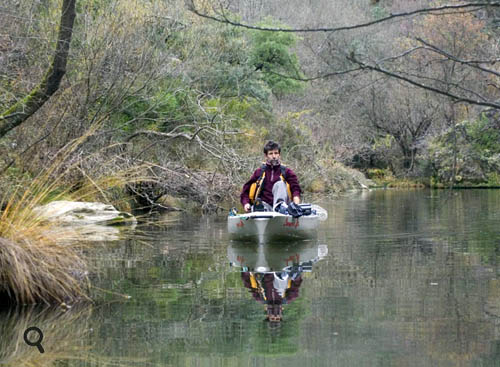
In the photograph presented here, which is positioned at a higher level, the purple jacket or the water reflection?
the purple jacket

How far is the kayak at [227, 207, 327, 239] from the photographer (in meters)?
15.3

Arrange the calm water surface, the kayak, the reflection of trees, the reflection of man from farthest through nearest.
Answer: the kayak
the reflection of man
the reflection of trees
the calm water surface

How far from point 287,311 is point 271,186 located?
7531mm

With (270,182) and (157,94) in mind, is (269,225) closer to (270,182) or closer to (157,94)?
(270,182)

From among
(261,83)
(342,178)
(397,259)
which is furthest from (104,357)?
(342,178)

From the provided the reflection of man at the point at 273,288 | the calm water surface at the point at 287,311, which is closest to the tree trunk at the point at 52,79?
the calm water surface at the point at 287,311

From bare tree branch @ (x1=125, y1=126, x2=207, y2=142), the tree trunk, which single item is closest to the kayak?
the tree trunk

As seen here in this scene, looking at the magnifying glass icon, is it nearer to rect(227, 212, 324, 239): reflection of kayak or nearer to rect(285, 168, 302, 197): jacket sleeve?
rect(227, 212, 324, 239): reflection of kayak

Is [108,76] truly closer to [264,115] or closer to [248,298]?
[248,298]

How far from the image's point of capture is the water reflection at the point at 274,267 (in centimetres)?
940

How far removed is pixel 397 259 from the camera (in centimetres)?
1312

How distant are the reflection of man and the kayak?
3594 millimetres

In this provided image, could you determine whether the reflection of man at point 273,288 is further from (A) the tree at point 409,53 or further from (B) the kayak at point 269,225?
(B) the kayak at point 269,225

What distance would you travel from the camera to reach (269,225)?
1547 cm
